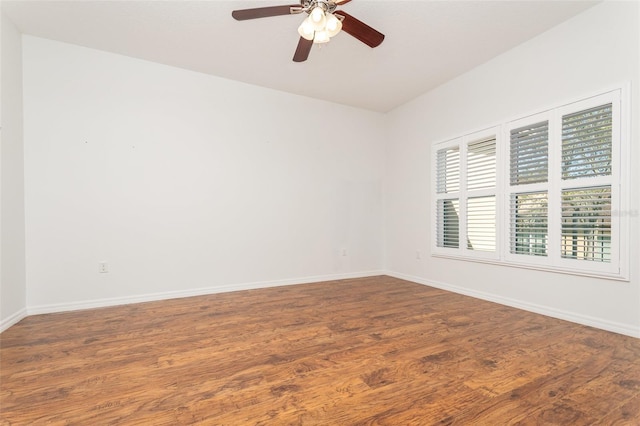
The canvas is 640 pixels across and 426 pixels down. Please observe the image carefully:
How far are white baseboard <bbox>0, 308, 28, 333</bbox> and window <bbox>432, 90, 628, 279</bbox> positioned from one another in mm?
4626

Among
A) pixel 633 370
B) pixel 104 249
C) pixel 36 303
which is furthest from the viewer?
pixel 104 249

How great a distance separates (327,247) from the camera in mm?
4449

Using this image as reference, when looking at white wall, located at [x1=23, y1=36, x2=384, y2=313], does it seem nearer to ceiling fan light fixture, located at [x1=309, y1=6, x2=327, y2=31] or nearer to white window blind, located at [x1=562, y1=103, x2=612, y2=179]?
ceiling fan light fixture, located at [x1=309, y1=6, x2=327, y2=31]

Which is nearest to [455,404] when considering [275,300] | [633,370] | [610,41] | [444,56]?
[633,370]

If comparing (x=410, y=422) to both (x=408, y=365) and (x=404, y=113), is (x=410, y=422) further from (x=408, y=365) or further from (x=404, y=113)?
(x=404, y=113)

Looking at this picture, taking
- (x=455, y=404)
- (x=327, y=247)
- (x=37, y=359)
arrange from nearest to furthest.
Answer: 1. (x=455, y=404)
2. (x=37, y=359)
3. (x=327, y=247)

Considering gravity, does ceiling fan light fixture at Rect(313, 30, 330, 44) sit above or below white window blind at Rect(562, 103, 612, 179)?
above

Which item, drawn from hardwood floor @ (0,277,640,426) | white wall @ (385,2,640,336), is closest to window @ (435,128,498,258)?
white wall @ (385,2,640,336)

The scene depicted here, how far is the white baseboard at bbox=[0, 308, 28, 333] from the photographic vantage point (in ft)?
7.98

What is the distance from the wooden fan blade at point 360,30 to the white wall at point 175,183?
6.77 ft

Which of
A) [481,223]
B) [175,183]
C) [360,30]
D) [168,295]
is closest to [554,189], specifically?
[481,223]

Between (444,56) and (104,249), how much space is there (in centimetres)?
437

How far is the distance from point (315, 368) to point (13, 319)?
9.38 feet

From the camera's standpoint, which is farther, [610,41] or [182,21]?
[182,21]
